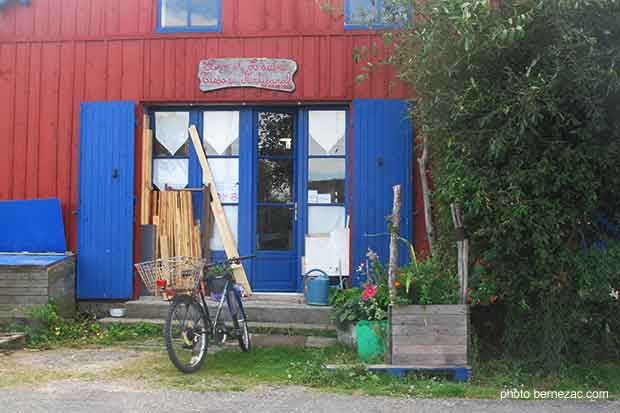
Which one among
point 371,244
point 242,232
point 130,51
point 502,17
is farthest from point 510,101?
point 130,51

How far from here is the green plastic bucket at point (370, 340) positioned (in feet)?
18.7

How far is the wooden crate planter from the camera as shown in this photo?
5.29 m

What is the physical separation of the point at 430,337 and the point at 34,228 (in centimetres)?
541

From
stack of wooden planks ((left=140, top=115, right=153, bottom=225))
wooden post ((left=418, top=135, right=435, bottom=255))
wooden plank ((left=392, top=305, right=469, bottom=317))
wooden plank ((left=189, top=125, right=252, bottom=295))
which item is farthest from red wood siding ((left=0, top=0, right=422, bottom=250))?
wooden plank ((left=392, top=305, right=469, bottom=317))

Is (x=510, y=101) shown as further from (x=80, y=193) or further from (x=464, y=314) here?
(x=80, y=193)

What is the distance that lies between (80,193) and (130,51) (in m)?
→ 1.99

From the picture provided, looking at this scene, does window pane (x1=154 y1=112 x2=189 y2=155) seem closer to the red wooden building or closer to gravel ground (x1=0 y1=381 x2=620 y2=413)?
the red wooden building

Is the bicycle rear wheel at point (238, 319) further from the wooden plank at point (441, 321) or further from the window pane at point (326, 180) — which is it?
the window pane at point (326, 180)

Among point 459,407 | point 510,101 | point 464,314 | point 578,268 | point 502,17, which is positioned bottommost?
point 459,407

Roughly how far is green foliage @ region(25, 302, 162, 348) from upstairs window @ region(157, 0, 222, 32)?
3934 millimetres

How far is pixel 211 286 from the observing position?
5914 millimetres

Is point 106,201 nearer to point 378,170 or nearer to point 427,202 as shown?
point 378,170

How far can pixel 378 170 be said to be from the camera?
7754 mm

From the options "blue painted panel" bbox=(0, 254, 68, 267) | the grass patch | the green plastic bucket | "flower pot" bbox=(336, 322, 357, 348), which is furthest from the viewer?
"blue painted panel" bbox=(0, 254, 68, 267)
